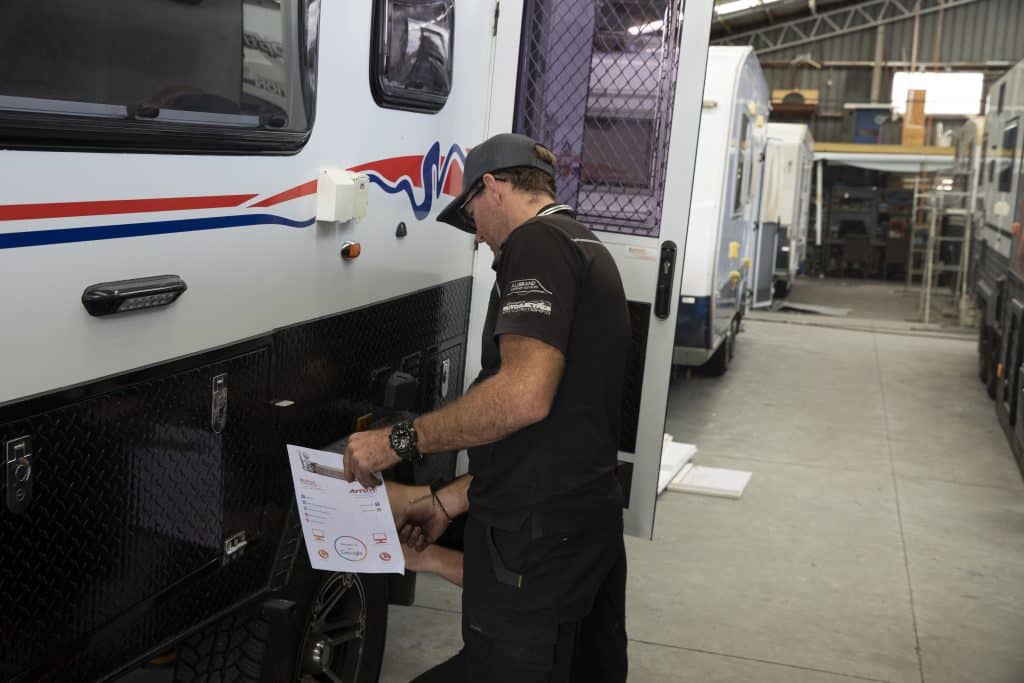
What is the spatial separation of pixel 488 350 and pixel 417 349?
0.96m

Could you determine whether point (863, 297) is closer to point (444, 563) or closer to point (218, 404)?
point (444, 563)

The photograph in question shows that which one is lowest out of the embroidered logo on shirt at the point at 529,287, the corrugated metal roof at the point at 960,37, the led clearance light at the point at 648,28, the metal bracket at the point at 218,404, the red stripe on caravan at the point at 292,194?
the metal bracket at the point at 218,404

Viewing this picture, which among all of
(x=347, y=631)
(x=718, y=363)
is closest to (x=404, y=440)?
(x=347, y=631)

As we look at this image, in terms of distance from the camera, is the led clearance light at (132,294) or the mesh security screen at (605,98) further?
the mesh security screen at (605,98)

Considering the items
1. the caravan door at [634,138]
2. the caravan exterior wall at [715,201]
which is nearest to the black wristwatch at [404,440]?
the caravan door at [634,138]

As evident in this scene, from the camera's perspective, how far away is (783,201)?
535 inches

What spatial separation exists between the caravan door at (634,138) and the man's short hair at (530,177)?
3.87 feet

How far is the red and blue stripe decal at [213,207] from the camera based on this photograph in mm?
1792

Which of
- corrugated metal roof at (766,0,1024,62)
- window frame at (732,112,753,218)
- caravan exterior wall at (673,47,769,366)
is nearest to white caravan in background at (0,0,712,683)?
→ caravan exterior wall at (673,47,769,366)

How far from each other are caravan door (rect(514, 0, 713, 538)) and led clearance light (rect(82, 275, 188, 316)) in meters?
1.92

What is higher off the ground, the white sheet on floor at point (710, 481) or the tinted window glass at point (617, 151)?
the tinted window glass at point (617, 151)

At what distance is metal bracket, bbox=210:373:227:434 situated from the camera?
7.70 feet

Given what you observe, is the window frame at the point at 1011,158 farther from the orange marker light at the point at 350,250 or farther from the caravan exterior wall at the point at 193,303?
the orange marker light at the point at 350,250

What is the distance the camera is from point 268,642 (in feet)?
8.76
